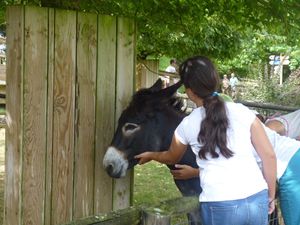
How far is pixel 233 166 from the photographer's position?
2613mm

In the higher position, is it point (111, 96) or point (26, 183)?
point (111, 96)

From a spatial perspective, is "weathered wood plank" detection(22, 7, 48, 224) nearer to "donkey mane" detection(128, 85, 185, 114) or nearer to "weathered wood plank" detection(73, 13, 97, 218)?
"weathered wood plank" detection(73, 13, 97, 218)

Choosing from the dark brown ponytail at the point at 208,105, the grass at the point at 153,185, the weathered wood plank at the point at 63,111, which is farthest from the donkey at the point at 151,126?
the grass at the point at 153,185

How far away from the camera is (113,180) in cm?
394

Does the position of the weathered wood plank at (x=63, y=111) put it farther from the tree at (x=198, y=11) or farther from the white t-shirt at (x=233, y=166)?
the white t-shirt at (x=233, y=166)

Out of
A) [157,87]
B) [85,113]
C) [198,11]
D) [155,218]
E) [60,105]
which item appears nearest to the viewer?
[155,218]

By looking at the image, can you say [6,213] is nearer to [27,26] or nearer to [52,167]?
[52,167]

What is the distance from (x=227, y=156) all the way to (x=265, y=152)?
0.25 meters

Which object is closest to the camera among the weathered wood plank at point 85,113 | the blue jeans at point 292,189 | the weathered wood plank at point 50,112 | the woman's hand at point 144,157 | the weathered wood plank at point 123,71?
the blue jeans at point 292,189

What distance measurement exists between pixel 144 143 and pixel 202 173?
155cm

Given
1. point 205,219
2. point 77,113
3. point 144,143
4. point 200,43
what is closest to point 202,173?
point 205,219

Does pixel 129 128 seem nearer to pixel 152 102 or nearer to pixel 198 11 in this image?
pixel 152 102

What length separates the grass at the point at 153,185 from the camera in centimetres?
784

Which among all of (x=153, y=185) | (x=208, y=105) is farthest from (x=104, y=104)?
(x=153, y=185)
